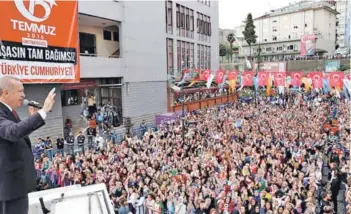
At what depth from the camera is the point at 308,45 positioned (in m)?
63.9

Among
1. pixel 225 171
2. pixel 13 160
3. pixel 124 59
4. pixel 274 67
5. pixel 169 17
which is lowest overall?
pixel 225 171

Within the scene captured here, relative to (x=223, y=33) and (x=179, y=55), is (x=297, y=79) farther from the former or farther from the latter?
(x=223, y=33)

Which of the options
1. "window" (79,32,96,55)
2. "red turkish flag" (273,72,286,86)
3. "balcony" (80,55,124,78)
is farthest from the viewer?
"red turkish flag" (273,72,286,86)

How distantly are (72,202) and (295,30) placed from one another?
248 feet

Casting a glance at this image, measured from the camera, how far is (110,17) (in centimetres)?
2228

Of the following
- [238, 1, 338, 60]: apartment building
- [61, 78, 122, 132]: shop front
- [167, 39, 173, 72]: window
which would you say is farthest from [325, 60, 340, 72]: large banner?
[61, 78, 122, 132]: shop front

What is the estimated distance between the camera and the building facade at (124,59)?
2077 centimetres

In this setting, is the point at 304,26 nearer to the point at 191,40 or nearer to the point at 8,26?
the point at 191,40

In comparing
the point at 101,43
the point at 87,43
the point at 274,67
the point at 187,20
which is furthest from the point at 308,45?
the point at 87,43

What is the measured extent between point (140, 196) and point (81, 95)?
1349 centimetres

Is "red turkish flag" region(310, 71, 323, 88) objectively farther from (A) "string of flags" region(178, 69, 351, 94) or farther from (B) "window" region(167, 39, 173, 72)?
(B) "window" region(167, 39, 173, 72)

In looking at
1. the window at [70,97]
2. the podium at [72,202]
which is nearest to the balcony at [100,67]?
the window at [70,97]

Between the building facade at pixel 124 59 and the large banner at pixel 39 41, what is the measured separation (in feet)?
3.36

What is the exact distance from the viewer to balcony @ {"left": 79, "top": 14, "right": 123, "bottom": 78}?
21.2 metres
